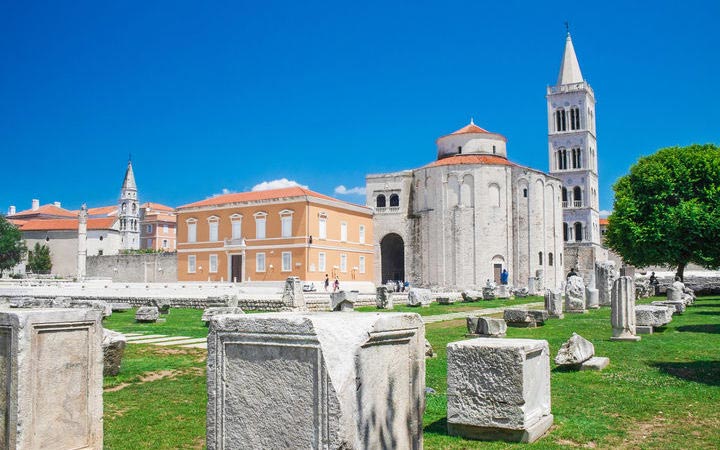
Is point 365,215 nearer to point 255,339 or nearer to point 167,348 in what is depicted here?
point 167,348

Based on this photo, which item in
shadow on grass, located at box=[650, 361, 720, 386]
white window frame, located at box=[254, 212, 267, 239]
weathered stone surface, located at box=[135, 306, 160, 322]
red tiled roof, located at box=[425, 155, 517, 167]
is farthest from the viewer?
red tiled roof, located at box=[425, 155, 517, 167]

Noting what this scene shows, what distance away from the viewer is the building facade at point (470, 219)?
4772cm

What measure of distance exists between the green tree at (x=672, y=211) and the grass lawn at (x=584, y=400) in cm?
2152

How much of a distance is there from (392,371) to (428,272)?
46.4m

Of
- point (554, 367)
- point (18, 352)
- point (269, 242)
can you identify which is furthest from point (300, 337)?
point (269, 242)

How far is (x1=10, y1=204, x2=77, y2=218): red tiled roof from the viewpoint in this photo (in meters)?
84.2

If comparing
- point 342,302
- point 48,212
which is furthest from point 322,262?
point 48,212

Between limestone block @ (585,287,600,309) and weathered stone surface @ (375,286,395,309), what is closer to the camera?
limestone block @ (585,287,600,309)

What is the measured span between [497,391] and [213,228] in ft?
138

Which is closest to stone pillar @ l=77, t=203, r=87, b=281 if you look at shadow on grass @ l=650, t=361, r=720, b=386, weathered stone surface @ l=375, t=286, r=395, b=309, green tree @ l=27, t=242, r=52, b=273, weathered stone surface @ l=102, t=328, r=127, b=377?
green tree @ l=27, t=242, r=52, b=273

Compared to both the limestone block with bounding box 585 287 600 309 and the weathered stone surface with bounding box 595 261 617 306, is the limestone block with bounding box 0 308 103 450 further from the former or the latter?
the weathered stone surface with bounding box 595 261 617 306

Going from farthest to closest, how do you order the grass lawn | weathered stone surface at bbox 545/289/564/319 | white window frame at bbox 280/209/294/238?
white window frame at bbox 280/209/294/238
weathered stone surface at bbox 545/289/564/319
the grass lawn

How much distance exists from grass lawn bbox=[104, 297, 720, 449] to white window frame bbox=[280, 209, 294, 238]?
99.8 ft

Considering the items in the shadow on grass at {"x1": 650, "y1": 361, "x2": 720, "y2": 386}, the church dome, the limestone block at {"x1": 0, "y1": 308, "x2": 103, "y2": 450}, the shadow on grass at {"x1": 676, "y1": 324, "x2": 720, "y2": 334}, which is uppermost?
the church dome
